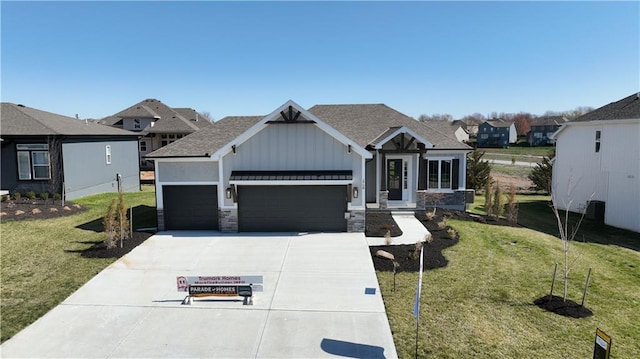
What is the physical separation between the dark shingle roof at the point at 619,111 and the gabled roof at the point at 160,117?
29.4 meters

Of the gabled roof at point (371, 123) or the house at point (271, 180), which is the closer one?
the house at point (271, 180)

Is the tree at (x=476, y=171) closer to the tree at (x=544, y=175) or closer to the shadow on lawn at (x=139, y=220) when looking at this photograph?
the tree at (x=544, y=175)

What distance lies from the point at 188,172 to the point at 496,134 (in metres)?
92.8

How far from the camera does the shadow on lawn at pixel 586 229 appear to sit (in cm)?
1599

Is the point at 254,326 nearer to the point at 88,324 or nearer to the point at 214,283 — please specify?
the point at 214,283

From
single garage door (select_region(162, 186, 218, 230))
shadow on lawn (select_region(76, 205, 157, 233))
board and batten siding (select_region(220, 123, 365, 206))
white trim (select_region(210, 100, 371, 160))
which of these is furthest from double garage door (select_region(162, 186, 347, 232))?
shadow on lawn (select_region(76, 205, 157, 233))

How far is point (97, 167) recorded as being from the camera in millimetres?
25016

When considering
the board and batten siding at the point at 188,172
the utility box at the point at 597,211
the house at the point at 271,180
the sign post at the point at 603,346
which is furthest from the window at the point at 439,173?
the sign post at the point at 603,346

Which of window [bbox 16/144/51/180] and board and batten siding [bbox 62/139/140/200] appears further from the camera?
board and batten siding [bbox 62/139/140/200]

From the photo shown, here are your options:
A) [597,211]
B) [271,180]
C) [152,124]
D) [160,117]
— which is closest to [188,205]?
[271,180]

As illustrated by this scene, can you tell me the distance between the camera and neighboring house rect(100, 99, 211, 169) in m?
39.0

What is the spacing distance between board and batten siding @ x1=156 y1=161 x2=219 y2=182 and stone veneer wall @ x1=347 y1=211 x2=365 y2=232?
543 cm

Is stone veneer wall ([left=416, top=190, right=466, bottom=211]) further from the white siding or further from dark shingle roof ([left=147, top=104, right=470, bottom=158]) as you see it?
the white siding

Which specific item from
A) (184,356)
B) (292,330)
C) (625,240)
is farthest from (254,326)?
(625,240)
